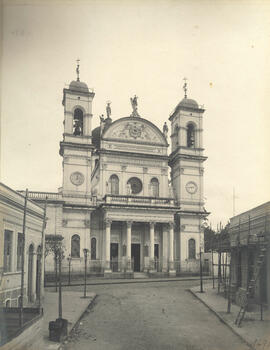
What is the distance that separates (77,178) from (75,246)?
6204 millimetres

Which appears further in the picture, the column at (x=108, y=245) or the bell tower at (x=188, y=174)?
the bell tower at (x=188, y=174)

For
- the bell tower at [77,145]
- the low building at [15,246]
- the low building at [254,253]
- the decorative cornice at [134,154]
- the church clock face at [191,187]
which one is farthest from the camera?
the church clock face at [191,187]

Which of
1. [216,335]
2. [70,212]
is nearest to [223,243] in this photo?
[216,335]

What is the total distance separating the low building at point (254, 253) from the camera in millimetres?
17266

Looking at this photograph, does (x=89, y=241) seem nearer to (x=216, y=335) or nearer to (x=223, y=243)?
(x=223, y=243)

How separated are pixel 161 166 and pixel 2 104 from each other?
92.6 ft

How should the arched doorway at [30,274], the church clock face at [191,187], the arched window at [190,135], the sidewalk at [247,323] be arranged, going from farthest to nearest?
the arched window at [190,135]
the church clock face at [191,187]
the arched doorway at [30,274]
the sidewalk at [247,323]

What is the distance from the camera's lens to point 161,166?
1617 inches

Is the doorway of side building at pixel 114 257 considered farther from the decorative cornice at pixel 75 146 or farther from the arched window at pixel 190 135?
the arched window at pixel 190 135

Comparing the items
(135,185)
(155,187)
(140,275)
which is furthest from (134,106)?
(140,275)

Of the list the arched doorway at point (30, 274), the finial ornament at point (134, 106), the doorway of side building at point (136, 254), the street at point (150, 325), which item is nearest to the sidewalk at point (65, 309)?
the street at point (150, 325)

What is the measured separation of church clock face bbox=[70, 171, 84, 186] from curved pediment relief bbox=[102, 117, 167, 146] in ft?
14.5

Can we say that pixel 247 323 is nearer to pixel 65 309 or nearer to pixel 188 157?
pixel 65 309

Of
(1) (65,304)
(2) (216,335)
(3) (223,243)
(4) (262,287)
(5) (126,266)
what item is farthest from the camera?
(5) (126,266)
